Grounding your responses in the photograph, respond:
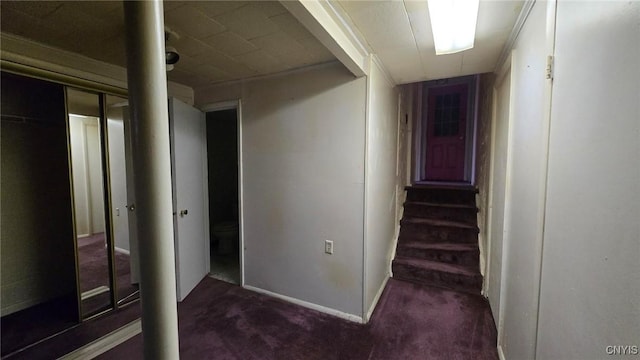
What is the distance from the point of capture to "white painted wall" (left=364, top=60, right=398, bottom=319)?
2051 millimetres

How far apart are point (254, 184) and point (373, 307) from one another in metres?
1.66

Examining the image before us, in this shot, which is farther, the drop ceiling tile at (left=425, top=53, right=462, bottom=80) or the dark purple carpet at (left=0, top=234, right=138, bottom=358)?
the drop ceiling tile at (left=425, top=53, right=462, bottom=80)

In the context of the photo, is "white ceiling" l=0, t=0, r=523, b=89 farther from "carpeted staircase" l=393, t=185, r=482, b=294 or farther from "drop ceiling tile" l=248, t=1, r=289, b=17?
"carpeted staircase" l=393, t=185, r=482, b=294

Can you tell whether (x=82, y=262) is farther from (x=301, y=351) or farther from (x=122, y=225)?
(x=301, y=351)

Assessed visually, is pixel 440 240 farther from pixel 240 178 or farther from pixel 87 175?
pixel 87 175

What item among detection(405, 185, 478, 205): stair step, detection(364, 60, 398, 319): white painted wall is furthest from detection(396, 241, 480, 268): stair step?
detection(405, 185, 478, 205): stair step

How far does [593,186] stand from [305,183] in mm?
1823

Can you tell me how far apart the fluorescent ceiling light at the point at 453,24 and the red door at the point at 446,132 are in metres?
3.26

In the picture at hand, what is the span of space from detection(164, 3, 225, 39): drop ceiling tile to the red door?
4.34 m

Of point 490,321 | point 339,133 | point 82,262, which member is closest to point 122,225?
point 82,262

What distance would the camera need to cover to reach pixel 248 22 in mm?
1464

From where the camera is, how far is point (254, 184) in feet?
8.32

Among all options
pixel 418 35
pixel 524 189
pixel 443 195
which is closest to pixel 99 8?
pixel 418 35

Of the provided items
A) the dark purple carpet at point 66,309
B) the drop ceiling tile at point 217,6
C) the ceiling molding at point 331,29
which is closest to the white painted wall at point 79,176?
the dark purple carpet at point 66,309
